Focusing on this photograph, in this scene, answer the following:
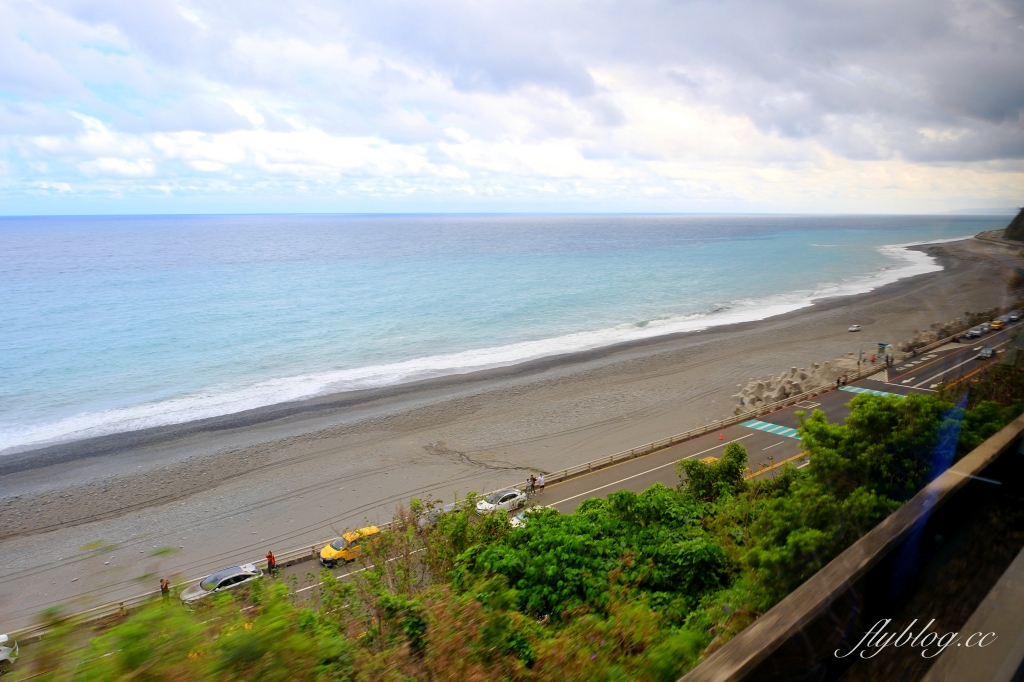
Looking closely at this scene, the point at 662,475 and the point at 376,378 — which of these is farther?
the point at 376,378

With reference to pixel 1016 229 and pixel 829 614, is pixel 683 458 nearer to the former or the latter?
pixel 1016 229

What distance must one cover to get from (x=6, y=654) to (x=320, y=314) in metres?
40.0

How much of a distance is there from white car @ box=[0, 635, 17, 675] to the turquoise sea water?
279 inches

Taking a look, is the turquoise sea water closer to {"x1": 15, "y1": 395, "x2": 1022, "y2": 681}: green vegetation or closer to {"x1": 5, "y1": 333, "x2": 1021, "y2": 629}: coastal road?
{"x1": 15, "y1": 395, "x2": 1022, "y2": 681}: green vegetation

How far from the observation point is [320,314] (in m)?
42.2

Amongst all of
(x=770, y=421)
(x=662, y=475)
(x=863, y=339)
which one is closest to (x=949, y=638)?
(x=662, y=475)

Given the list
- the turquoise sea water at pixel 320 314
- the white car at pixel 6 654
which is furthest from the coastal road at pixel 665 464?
the white car at pixel 6 654

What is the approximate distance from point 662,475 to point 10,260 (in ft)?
324

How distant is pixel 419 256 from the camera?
283 ft

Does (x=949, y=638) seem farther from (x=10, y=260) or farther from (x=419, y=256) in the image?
(x=10, y=260)

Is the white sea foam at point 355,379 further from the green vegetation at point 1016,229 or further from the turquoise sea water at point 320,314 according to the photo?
the green vegetation at point 1016,229

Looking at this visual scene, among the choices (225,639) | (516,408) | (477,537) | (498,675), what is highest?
(225,639)

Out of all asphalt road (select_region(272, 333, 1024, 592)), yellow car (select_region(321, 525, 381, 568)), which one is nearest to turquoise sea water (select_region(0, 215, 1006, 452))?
asphalt road (select_region(272, 333, 1024, 592))

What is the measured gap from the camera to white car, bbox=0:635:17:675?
268 centimetres
